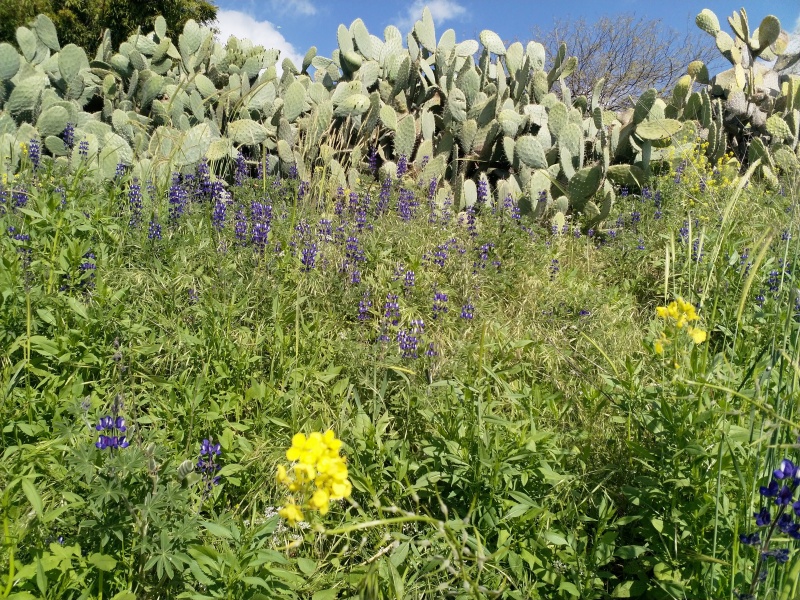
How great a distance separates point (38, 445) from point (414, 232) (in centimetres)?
239

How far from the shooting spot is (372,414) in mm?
2391

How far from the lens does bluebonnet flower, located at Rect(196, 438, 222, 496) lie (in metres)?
1.84

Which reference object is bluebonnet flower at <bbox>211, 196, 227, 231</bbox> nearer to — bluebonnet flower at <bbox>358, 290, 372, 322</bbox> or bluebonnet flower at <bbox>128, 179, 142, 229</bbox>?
bluebonnet flower at <bbox>128, 179, 142, 229</bbox>

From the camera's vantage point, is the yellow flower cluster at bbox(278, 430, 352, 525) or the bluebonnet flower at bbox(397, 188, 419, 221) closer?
the yellow flower cluster at bbox(278, 430, 352, 525)

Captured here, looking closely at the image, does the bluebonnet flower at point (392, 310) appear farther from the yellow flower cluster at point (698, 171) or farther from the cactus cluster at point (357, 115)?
the yellow flower cluster at point (698, 171)

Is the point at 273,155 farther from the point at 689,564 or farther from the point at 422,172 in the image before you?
the point at 689,564

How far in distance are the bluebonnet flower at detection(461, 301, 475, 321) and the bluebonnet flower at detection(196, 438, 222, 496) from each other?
131 centimetres

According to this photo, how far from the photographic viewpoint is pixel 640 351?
2924mm

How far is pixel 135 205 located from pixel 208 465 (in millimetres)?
1988

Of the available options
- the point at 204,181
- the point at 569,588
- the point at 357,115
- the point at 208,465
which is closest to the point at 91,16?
the point at 357,115

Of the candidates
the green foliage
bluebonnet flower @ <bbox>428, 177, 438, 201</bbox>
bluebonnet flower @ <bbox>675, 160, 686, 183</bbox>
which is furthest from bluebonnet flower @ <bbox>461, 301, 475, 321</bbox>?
the green foliage

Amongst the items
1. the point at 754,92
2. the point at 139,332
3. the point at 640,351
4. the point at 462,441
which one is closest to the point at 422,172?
the point at 640,351

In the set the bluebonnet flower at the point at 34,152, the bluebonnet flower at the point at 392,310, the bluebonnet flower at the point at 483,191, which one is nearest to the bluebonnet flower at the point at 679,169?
the bluebonnet flower at the point at 483,191

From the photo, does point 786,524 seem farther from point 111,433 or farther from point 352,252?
point 352,252
